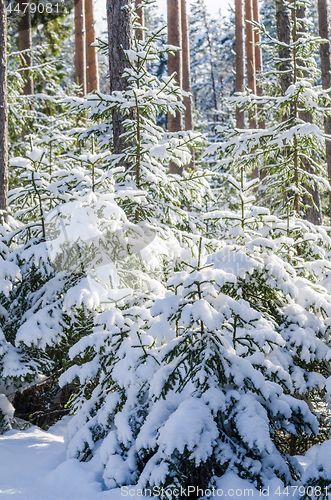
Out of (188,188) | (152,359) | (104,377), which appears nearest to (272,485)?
(152,359)

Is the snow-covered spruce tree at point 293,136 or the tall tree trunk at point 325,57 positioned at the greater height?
the tall tree trunk at point 325,57

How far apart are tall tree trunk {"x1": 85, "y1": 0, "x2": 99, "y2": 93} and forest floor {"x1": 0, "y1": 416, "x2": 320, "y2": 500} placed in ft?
43.5

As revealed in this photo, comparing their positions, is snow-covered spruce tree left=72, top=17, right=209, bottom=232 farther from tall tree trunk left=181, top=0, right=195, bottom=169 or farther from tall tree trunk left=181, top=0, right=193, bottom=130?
tall tree trunk left=181, top=0, right=193, bottom=130

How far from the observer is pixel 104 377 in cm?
371

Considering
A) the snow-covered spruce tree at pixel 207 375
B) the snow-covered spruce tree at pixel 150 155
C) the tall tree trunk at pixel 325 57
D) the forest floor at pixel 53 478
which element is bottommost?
the forest floor at pixel 53 478

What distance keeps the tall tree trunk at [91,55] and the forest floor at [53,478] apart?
522 inches

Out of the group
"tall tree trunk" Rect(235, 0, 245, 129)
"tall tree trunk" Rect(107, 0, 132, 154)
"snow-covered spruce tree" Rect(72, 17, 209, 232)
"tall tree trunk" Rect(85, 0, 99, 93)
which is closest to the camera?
"snow-covered spruce tree" Rect(72, 17, 209, 232)

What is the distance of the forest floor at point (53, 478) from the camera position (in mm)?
2793

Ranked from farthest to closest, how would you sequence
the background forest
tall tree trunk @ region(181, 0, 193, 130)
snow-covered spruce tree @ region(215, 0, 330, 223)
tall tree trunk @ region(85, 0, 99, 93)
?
tall tree trunk @ region(181, 0, 193, 130) < tall tree trunk @ region(85, 0, 99, 93) < snow-covered spruce tree @ region(215, 0, 330, 223) < the background forest

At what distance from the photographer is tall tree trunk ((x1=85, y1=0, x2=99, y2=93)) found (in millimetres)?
14555

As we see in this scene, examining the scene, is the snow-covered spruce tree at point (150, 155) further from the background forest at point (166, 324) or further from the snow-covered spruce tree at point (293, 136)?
the snow-covered spruce tree at point (293, 136)

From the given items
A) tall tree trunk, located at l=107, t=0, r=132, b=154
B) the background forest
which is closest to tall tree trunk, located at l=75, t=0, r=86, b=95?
tall tree trunk, located at l=107, t=0, r=132, b=154

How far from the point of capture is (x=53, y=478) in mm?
3350
